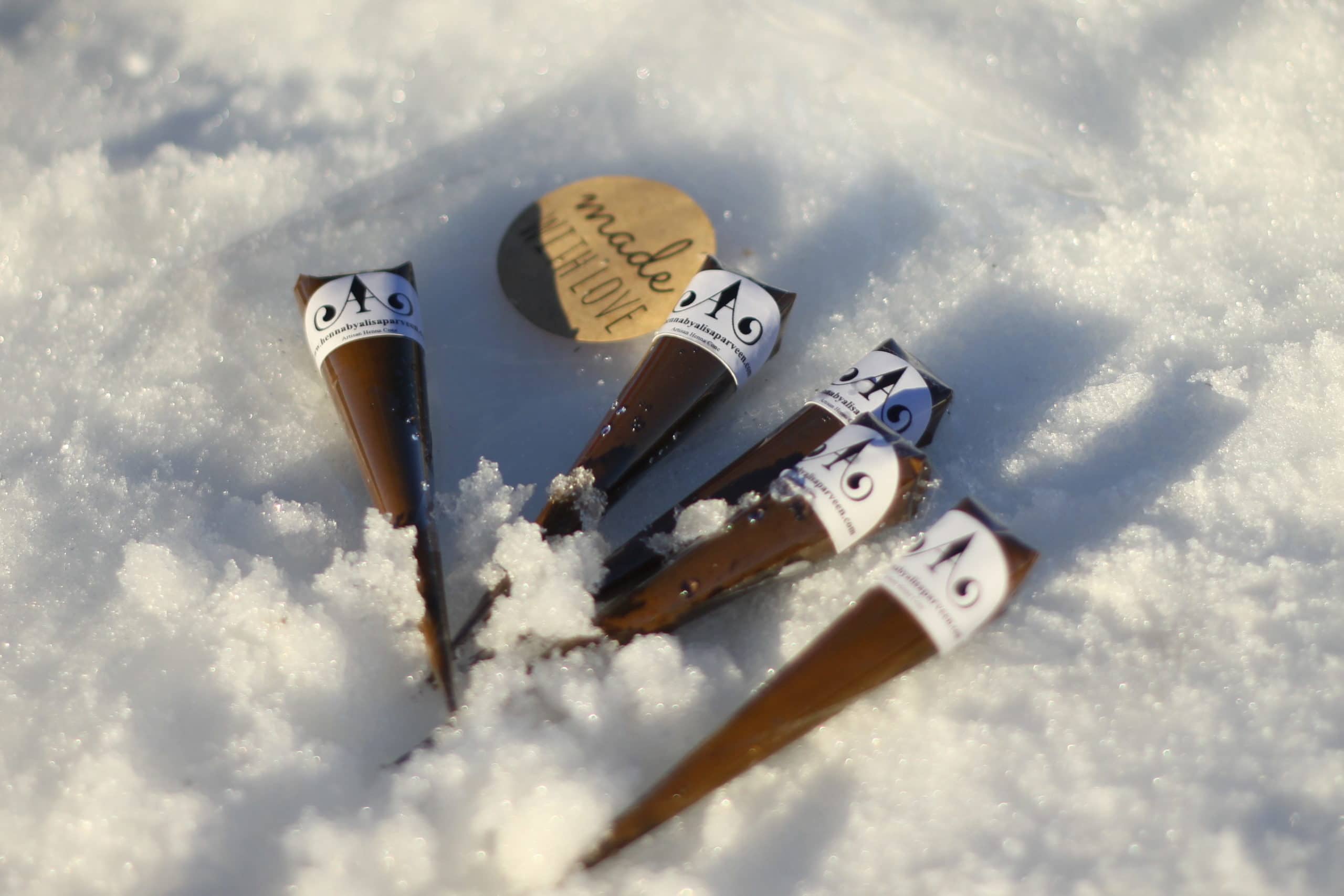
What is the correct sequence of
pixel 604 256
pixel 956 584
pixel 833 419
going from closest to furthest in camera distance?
pixel 956 584, pixel 833 419, pixel 604 256

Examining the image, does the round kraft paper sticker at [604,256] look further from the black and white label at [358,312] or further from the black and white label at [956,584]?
the black and white label at [956,584]

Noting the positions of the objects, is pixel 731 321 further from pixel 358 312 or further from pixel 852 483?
pixel 358 312

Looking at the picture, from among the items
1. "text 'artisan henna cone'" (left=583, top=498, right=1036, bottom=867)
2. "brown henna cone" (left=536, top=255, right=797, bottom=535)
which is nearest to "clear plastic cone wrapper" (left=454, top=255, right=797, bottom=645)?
"brown henna cone" (left=536, top=255, right=797, bottom=535)

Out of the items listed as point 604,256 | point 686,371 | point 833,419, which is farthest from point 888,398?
point 604,256

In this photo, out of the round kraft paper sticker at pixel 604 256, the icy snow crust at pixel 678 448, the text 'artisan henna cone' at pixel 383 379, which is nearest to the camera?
the icy snow crust at pixel 678 448

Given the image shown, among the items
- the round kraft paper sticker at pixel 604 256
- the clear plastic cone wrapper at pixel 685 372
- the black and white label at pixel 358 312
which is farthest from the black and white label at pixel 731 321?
the black and white label at pixel 358 312

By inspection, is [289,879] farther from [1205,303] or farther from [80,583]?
[1205,303]
